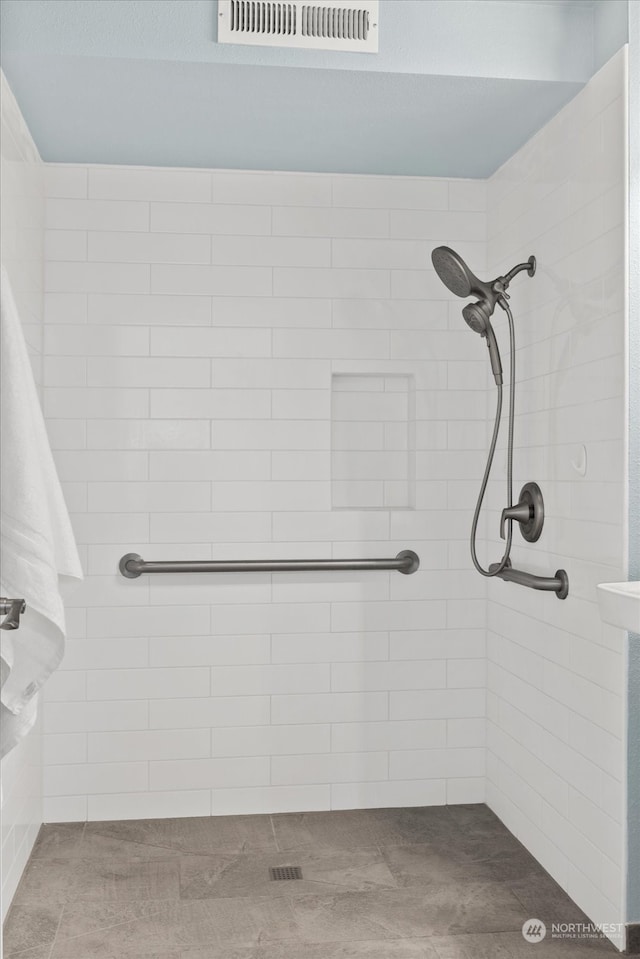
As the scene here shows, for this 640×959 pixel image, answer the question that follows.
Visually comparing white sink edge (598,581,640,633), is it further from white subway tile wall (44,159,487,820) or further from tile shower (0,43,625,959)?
white subway tile wall (44,159,487,820)

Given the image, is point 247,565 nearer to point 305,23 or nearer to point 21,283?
point 21,283

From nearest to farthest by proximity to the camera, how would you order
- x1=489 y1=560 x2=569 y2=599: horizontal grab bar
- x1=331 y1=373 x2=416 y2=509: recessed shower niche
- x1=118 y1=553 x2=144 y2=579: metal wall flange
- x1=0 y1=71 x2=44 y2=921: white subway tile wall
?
x1=0 y1=71 x2=44 y2=921: white subway tile wall → x1=489 y1=560 x2=569 y2=599: horizontal grab bar → x1=118 y1=553 x2=144 y2=579: metal wall flange → x1=331 y1=373 x2=416 y2=509: recessed shower niche

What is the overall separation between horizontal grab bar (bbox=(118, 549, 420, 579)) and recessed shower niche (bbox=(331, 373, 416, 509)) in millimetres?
229

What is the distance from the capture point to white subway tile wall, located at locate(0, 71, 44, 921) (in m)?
2.39

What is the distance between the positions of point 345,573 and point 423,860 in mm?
963

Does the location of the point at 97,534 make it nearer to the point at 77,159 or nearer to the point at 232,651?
the point at 232,651

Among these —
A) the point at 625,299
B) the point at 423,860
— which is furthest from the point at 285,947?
the point at 625,299

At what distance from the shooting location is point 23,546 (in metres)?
1.65

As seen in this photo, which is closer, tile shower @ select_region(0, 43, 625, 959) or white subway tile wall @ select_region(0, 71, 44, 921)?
white subway tile wall @ select_region(0, 71, 44, 921)

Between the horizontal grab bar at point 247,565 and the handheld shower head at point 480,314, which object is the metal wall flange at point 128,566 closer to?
the horizontal grab bar at point 247,565

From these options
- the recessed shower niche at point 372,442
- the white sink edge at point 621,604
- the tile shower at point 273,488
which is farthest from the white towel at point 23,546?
the recessed shower niche at point 372,442

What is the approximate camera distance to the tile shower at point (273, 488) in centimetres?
305

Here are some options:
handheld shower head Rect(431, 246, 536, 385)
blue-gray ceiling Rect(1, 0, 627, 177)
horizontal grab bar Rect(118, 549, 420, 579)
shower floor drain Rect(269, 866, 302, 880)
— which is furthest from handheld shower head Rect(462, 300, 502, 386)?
shower floor drain Rect(269, 866, 302, 880)

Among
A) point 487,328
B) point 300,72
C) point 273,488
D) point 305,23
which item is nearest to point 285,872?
point 273,488
